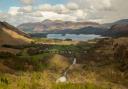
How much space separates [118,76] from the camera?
10006cm

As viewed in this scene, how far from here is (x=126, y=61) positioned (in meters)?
113

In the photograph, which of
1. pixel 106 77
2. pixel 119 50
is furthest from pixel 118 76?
pixel 119 50

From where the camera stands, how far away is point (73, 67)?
378ft

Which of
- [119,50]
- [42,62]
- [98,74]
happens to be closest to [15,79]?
[98,74]

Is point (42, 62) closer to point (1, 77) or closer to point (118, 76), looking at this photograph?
point (118, 76)

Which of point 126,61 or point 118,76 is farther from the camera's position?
point 126,61

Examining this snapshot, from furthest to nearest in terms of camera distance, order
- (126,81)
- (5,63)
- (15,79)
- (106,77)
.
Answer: (5,63)
(106,77)
(126,81)
(15,79)

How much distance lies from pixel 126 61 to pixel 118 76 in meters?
14.6

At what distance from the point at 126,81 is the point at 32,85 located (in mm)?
33700

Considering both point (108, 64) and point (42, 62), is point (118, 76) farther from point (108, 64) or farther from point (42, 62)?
point (42, 62)

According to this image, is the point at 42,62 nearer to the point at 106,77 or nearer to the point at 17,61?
the point at 17,61

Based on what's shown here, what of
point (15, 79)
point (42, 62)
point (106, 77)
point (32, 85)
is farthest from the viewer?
point (42, 62)

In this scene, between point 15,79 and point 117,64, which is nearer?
point 15,79

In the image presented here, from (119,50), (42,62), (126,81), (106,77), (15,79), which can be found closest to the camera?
(15,79)
